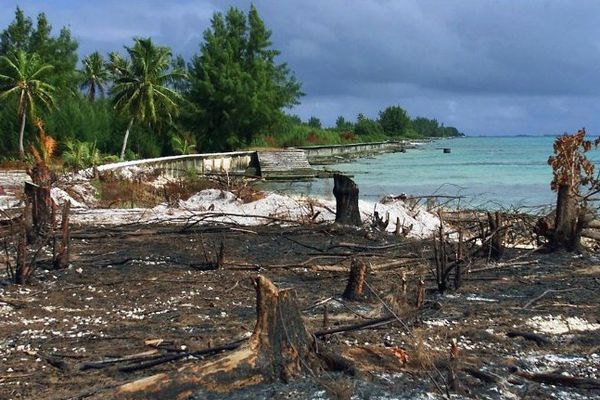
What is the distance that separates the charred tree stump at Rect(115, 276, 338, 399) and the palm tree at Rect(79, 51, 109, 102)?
67737mm

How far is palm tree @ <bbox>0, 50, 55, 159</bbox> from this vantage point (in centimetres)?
4100

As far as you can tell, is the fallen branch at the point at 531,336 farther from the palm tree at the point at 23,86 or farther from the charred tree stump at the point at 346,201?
the palm tree at the point at 23,86

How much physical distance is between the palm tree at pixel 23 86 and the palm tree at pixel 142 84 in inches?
174

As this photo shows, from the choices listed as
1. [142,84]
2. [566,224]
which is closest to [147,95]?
[142,84]

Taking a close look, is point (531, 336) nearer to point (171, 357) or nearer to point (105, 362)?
point (171, 357)

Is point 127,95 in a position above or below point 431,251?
above

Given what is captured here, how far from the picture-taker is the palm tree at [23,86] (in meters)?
41.0

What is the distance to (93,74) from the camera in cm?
6944

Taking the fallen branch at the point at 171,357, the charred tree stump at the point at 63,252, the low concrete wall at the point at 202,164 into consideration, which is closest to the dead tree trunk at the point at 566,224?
the charred tree stump at the point at 63,252

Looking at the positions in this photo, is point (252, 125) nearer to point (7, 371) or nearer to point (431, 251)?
point (431, 251)

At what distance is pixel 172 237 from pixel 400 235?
3.38 meters

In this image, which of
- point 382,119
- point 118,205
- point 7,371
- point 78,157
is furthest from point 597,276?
point 382,119

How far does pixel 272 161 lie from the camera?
49094mm

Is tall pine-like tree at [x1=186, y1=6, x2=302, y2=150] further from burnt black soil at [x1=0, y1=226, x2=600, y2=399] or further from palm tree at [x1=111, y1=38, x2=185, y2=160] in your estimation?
burnt black soil at [x1=0, y1=226, x2=600, y2=399]
